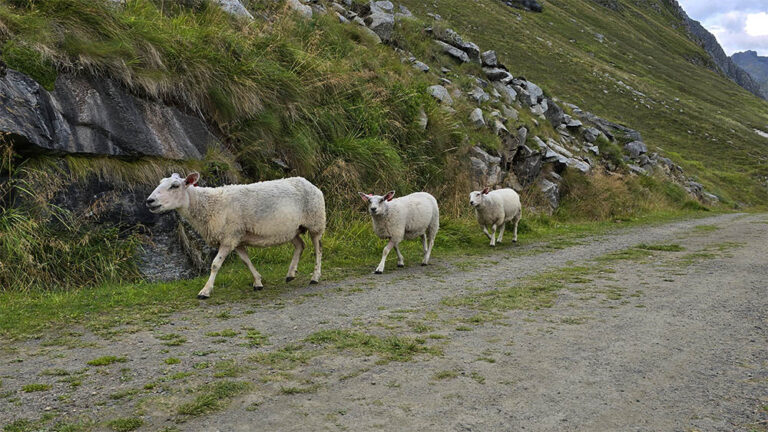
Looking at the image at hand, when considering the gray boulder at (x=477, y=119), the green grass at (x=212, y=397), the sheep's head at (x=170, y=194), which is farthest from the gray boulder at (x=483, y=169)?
the green grass at (x=212, y=397)

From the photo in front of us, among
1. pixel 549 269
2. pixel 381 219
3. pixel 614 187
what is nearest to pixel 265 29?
pixel 381 219

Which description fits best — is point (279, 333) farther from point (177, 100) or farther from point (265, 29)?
point (265, 29)

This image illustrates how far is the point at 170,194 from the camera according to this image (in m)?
7.16

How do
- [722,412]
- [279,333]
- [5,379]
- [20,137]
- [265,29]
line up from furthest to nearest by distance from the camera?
1. [265,29]
2. [20,137]
3. [279,333]
4. [5,379]
5. [722,412]

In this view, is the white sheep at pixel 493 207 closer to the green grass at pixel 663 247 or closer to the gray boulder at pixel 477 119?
the green grass at pixel 663 247

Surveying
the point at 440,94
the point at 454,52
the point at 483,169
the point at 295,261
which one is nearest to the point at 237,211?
the point at 295,261

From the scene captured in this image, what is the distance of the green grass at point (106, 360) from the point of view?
4.47 m

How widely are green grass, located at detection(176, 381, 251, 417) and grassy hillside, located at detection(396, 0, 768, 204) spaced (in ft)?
92.6

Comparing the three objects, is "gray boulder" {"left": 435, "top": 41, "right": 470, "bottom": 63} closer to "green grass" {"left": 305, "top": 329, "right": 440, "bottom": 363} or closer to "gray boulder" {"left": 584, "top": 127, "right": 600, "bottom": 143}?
"gray boulder" {"left": 584, "top": 127, "right": 600, "bottom": 143}

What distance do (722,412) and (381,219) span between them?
267 inches

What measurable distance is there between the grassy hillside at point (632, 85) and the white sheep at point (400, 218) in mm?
21169

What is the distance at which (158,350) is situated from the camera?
484 centimetres

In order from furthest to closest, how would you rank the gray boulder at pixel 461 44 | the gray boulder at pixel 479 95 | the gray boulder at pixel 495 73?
1. the gray boulder at pixel 461 44
2. the gray boulder at pixel 495 73
3. the gray boulder at pixel 479 95

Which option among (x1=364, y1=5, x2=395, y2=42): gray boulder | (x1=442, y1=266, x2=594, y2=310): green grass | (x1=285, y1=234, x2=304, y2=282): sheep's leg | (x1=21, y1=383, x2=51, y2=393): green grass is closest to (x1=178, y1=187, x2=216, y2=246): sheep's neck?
(x1=285, y1=234, x2=304, y2=282): sheep's leg
